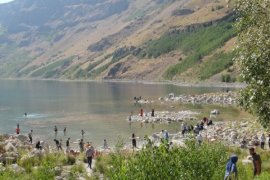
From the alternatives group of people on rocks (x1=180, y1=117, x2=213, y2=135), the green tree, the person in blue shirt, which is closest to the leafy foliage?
the person in blue shirt

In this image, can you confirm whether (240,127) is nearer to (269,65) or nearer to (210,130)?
(210,130)

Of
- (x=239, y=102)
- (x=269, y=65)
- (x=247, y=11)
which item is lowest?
(x=239, y=102)

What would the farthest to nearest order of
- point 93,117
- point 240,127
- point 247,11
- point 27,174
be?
point 93,117, point 240,127, point 27,174, point 247,11

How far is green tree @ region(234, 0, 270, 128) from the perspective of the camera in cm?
2302

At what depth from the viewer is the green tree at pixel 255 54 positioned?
2302cm

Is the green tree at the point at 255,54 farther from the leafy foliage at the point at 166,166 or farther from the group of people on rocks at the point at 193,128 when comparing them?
the group of people on rocks at the point at 193,128

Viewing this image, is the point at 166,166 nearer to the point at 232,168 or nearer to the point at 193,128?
the point at 232,168

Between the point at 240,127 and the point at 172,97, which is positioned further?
the point at 172,97

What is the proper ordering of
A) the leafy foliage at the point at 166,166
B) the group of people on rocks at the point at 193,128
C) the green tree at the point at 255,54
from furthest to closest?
the group of people on rocks at the point at 193,128
the green tree at the point at 255,54
the leafy foliage at the point at 166,166

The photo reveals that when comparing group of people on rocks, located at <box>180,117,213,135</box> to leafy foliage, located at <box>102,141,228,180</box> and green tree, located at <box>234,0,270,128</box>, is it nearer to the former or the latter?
green tree, located at <box>234,0,270,128</box>

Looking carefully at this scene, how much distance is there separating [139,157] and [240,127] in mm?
52416

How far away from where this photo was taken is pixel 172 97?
14238cm

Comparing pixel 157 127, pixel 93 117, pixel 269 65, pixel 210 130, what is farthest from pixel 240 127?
pixel 269 65

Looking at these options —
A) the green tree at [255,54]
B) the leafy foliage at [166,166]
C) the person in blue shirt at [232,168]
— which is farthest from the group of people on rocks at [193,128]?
the leafy foliage at [166,166]
